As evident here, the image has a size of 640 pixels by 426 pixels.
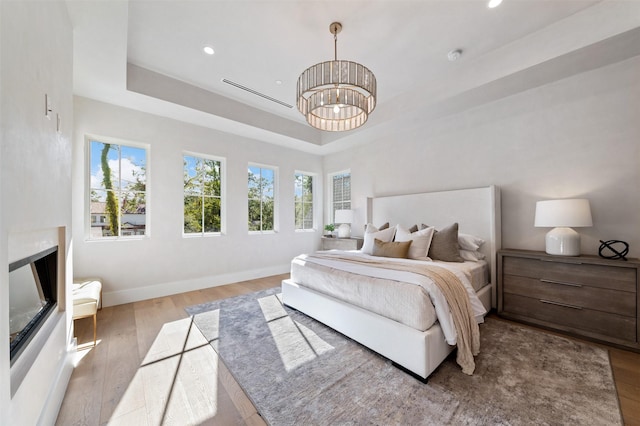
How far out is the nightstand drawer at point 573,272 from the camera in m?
2.12

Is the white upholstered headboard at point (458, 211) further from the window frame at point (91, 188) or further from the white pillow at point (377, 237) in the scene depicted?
the window frame at point (91, 188)

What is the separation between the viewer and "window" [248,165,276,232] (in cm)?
468

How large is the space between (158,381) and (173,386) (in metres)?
0.15

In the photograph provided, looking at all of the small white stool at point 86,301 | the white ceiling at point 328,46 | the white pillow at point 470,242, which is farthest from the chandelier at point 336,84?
the small white stool at point 86,301

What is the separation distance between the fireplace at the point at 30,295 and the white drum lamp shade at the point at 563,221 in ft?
12.9

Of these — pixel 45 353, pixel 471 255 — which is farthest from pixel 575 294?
pixel 45 353

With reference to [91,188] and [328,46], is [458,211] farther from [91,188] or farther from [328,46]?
[91,188]

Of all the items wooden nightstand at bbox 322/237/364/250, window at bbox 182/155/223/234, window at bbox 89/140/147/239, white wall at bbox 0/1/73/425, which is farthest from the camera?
wooden nightstand at bbox 322/237/364/250

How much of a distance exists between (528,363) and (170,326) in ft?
11.0

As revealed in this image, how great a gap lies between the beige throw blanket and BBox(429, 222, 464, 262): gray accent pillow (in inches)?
31.8

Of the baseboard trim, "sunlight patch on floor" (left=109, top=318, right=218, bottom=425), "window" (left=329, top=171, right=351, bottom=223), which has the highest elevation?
"window" (left=329, top=171, right=351, bottom=223)

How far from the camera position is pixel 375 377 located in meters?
1.77

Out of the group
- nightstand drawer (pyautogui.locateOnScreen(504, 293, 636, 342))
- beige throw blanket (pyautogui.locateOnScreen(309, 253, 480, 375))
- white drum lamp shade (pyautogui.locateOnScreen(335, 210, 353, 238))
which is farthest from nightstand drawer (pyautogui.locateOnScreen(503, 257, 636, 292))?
white drum lamp shade (pyautogui.locateOnScreen(335, 210, 353, 238))

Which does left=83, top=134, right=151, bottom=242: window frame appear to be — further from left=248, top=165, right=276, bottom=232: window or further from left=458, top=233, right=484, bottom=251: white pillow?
left=458, top=233, right=484, bottom=251: white pillow
